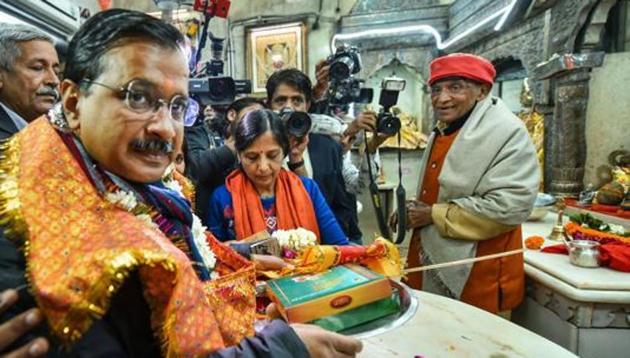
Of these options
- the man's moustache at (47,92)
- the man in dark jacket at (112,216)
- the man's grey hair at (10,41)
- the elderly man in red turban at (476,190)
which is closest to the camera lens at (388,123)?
the elderly man in red turban at (476,190)

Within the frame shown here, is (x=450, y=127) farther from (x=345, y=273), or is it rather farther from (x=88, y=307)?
(x=88, y=307)

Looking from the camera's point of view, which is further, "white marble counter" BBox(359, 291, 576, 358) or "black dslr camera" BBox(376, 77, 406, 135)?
"black dslr camera" BBox(376, 77, 406, 135)

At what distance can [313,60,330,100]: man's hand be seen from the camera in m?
2.29

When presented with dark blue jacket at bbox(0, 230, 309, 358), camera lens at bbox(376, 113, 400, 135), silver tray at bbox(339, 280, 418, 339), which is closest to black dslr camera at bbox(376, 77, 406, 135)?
camera lens at bbox(376, 113, 400, 135)

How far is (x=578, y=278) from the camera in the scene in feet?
5.49

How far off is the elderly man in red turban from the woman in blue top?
1.61 ft

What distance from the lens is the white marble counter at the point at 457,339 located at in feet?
3.26

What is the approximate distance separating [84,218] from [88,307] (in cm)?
15

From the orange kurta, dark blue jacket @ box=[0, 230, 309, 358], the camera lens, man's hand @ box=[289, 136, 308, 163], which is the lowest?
the orange kurta

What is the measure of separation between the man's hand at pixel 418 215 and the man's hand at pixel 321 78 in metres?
0.90

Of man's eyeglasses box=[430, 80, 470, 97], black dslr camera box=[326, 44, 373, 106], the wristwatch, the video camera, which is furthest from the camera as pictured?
black dslr camera box=[326, 44, 373, 106]

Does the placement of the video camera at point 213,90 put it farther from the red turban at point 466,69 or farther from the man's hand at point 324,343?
the man's hand at point 324,343

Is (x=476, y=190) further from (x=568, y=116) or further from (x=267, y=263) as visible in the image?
(x=568, y=116)

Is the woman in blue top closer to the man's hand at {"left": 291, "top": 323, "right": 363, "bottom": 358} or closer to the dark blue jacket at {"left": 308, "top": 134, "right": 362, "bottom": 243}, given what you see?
the dark blue jacket at {"left": 308, "top": 134, "right": 362, "bottom": 243}
